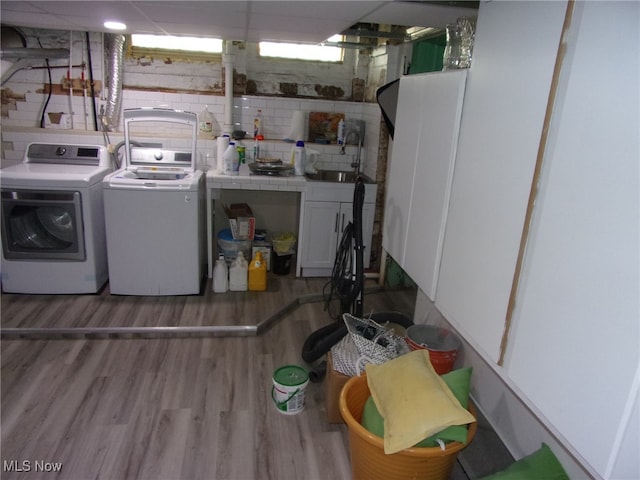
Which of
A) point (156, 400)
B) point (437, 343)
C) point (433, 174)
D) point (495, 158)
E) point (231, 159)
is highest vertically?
point (495, 158)

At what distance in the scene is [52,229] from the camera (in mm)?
3453

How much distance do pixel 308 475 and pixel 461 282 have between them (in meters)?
1.10

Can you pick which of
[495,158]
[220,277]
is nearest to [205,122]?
[220,277]

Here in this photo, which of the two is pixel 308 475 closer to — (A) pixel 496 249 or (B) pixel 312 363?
(B) pixel 312 363

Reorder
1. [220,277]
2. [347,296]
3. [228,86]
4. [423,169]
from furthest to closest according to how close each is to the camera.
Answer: [228,86] < [220,277] < [347,296] < [423,169]

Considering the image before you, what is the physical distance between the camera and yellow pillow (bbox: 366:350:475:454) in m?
1.59

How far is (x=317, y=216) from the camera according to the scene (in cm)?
381

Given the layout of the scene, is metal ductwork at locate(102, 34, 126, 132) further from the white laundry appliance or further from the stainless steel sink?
the stainless steel sink

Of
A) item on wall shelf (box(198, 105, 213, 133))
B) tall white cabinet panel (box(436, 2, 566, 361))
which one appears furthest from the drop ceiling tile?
item on wall shelf (box(198, 105, 213, 133))

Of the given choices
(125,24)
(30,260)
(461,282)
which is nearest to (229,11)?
(125,24)

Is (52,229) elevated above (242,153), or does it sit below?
below

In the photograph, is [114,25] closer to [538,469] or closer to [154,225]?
[154,225]

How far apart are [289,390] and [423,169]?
1304 millimetres

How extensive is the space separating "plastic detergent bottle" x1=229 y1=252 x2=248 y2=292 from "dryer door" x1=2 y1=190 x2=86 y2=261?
111 centimetres
